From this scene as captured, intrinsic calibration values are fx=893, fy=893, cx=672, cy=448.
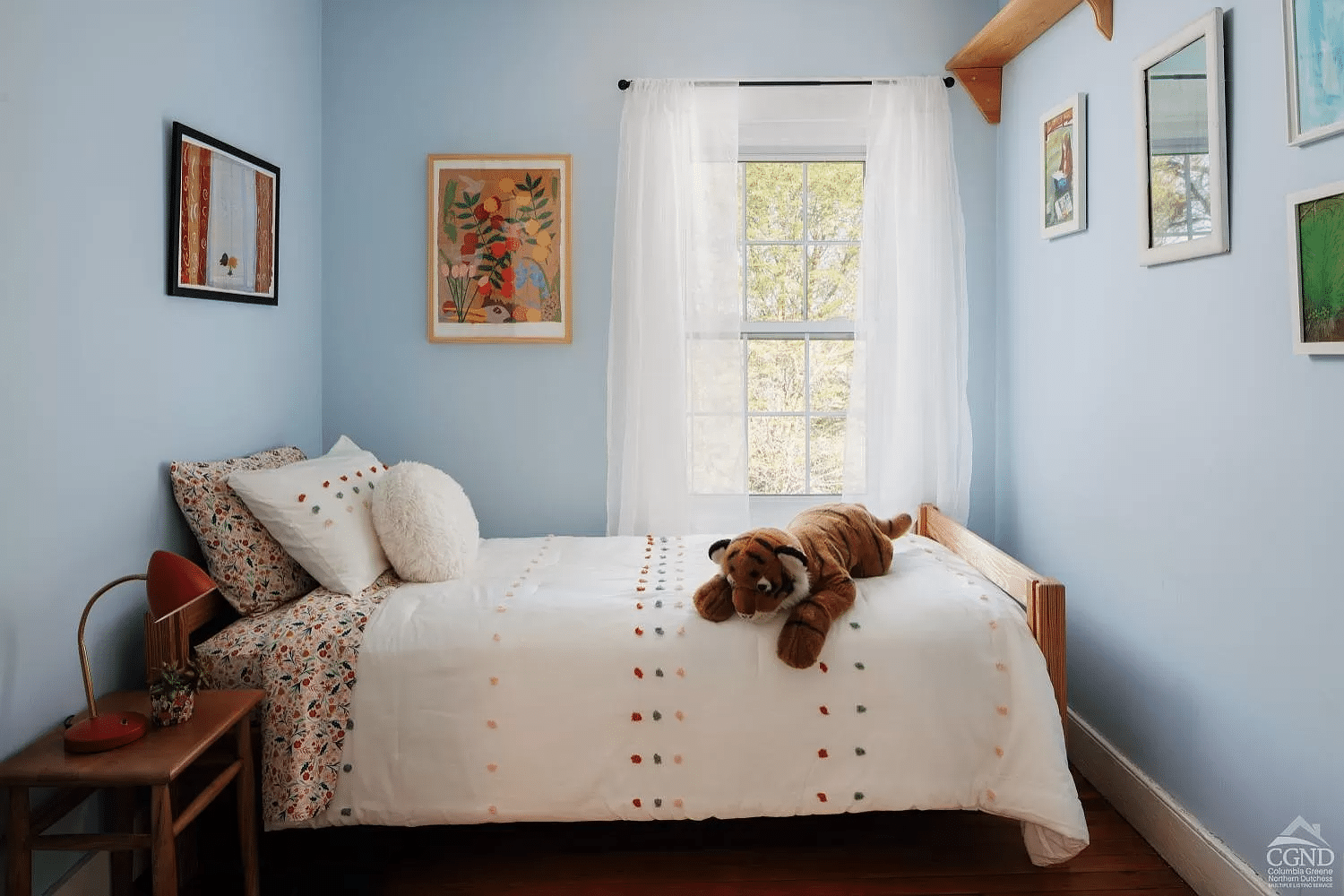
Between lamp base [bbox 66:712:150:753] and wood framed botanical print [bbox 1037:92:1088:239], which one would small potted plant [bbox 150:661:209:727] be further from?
wood framed botanical print [bbox 1037:92:1088:239]

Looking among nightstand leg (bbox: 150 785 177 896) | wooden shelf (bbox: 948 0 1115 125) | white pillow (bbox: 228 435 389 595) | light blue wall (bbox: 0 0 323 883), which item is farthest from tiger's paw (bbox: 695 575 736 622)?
wooden shelf (bbox: 948 0 1115 125)

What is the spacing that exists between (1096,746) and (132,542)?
2689mm

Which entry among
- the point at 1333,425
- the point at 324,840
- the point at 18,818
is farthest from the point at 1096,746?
the point at 18,818

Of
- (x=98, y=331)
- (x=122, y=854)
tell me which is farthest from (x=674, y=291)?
(x=122, y=854)

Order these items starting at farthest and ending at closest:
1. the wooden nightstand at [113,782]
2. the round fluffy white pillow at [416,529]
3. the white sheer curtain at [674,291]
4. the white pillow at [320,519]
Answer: the white sheer curtain at [674,291] < the round fluffy white pillow at [416,529] < the white pillow at [320,519] < the wooden nightstand at [113,782]

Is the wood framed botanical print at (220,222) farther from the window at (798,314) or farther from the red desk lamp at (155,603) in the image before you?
the window at (798,314)

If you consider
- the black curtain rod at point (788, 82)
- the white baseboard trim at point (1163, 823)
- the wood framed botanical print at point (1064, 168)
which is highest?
the black curtain rod at point (788, 82)

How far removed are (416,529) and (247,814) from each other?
0.82m

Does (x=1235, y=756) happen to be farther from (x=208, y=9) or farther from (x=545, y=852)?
(x=208, y=9)

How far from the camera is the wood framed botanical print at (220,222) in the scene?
2.38m

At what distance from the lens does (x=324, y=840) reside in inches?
92.6

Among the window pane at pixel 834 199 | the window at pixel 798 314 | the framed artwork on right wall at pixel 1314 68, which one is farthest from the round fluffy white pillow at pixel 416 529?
the framed artwork on right wall at pixel 1314 68

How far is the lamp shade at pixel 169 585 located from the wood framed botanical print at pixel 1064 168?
8.38 ft

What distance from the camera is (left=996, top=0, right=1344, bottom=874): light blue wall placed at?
5.92 ft
